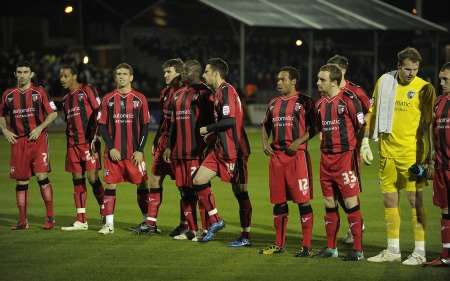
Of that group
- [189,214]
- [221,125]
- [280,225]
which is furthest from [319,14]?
[280,225]

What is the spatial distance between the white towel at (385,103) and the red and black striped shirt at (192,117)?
222 centimetres

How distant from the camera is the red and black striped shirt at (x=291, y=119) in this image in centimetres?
994

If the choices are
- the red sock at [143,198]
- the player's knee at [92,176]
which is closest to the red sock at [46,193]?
the player's knee at [92,176]

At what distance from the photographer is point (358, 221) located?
31.5ft

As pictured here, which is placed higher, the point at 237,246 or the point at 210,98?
the point at 210,98

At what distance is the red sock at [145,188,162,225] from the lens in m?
11.6

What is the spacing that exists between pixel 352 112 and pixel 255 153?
13315 mm

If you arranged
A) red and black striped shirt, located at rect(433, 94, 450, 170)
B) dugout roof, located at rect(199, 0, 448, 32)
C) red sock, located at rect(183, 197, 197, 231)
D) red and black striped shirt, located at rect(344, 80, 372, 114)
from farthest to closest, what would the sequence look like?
dugout roof, located at rect(199, 0, 448, 32) → red sock, located at rect(183, 197, 197, 231) → red and black striped shirt, located at rect(344, 80, 372, 114) → red and black striped shirt, located at rect(433, 94, 450, 170)

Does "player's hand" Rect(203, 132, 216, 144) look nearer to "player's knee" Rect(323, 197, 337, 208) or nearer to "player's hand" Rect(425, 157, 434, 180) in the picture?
"player's knee" Rect(323, 197, 337, 208)

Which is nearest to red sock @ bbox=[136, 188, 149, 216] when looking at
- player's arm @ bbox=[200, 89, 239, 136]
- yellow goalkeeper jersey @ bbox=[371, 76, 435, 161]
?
player's arm @ bbox=[200, 89, 239, 136]

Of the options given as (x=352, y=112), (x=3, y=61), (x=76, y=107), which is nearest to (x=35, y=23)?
(x=3, y=61)

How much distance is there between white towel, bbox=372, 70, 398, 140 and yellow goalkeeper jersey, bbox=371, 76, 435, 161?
5 cm

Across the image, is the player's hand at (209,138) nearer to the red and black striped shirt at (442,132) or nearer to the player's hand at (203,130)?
Result: the player's hand at (203,130)

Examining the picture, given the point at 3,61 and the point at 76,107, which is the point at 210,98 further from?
the point at 3,61
